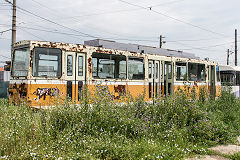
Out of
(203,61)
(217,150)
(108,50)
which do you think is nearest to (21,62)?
(108,50)

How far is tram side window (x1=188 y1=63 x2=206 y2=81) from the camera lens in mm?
16359

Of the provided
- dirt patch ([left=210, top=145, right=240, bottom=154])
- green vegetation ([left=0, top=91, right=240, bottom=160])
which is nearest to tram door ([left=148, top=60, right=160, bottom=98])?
green vegetation ([left=0, top=91, right=240, bottom=160])

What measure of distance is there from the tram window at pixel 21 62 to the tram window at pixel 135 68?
201 inches

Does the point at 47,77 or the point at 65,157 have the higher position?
the point at 47,77

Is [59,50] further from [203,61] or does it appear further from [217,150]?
[203,61]

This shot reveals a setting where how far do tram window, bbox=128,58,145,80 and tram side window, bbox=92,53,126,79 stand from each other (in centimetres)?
42

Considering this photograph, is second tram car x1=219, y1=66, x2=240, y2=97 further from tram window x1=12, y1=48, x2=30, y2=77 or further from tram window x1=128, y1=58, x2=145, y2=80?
tram window x1=12, y1=48, x2=30, y2=77

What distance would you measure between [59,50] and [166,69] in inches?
296

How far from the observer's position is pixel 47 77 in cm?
950

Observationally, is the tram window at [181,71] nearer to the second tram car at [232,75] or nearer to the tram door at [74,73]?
the tram door at [74,73]

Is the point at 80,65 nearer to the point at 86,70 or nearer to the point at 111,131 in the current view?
the point at 86,70

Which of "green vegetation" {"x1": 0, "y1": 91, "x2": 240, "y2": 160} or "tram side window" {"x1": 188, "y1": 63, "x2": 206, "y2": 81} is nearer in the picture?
"green vegetation" {"x1": 0, "y1": 91, "x2": 240, "y2": 160}

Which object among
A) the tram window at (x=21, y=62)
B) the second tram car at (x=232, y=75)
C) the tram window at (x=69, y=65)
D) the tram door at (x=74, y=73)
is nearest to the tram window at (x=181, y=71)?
the tram door at (x=74, y=73)

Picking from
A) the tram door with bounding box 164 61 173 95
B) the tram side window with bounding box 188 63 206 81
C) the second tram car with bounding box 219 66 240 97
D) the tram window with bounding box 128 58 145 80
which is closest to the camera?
the tram window with bounding box 128 58 145 80
